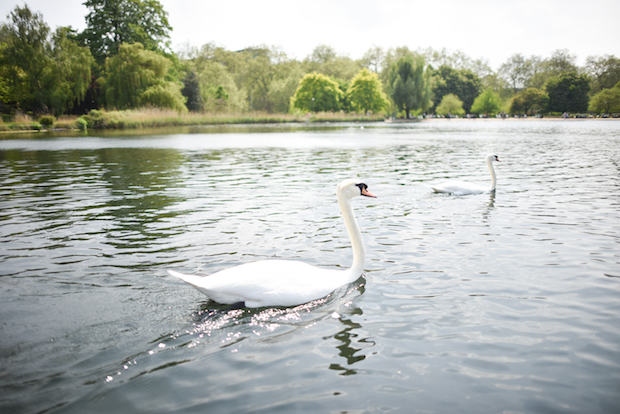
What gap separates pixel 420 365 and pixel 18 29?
6527 cm

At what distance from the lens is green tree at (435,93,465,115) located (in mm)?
104062

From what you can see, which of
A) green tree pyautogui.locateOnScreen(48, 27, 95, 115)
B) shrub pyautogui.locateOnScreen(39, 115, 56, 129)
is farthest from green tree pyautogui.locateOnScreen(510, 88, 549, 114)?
shrub pyautogui.locateOnScreen(39, 115, 56, 129)

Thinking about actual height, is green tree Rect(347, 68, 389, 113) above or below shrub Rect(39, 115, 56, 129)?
above

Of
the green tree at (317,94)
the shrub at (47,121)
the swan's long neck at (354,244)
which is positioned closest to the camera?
the swan's long neck at (354,244)

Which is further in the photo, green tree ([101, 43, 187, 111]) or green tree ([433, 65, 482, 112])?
green tree ([433, 65, 482, 112])

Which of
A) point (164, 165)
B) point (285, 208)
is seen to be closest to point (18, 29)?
point (164, 165)

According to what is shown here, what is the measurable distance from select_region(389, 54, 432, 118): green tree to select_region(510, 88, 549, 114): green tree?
32124mm

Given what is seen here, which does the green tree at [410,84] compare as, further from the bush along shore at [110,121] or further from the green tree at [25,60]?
the green tree at [25,60]

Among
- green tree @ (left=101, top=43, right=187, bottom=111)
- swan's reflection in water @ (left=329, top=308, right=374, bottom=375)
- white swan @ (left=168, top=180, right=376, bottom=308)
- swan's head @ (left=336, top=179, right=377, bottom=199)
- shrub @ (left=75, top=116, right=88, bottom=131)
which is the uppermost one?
green tree @ (left=101, top=43, right=187, bottom=111)

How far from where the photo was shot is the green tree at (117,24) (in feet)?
206

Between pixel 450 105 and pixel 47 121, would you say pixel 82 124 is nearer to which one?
pixel 47 121

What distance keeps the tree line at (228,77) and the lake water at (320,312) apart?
48.1 metres

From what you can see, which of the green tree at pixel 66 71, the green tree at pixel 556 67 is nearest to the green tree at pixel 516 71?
the green tree at pixel 556 67

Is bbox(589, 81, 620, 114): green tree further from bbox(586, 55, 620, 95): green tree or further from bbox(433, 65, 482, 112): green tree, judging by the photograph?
bbox(433, 65, 482, 112): green tree
